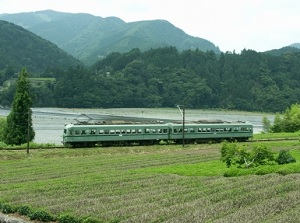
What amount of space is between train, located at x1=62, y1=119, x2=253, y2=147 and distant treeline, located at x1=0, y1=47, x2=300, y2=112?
95544 mm

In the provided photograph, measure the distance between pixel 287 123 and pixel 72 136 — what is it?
178 feet

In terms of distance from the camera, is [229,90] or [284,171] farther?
[229,90]

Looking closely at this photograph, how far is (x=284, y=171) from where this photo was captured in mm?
24344

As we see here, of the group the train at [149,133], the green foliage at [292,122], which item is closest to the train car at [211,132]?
the train at [149,133]

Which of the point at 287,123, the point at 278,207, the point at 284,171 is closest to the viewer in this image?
the point at 278,207

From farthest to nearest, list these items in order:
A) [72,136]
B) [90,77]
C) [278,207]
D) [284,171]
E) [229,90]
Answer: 1. [229,90]
2. [90,77]
3. [72,136]
4. [284,171]
5. [278,207]

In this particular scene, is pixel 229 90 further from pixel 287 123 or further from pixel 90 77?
pixel 287 123

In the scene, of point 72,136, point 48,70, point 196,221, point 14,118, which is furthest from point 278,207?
point 48,70

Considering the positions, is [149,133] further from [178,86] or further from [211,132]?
[178,86]

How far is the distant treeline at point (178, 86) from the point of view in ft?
506

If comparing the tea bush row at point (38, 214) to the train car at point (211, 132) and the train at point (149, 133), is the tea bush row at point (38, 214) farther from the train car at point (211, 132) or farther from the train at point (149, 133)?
the train car at point (211, 132)

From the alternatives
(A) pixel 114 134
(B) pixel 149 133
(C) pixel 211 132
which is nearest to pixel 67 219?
(A) pixel 114 134

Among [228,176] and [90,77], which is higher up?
[90,77]

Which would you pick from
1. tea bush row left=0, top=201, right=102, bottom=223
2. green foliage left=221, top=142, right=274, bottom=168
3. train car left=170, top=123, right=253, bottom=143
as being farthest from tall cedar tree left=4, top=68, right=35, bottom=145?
tea bush row left=0, top=201, right=102, bottom=223
